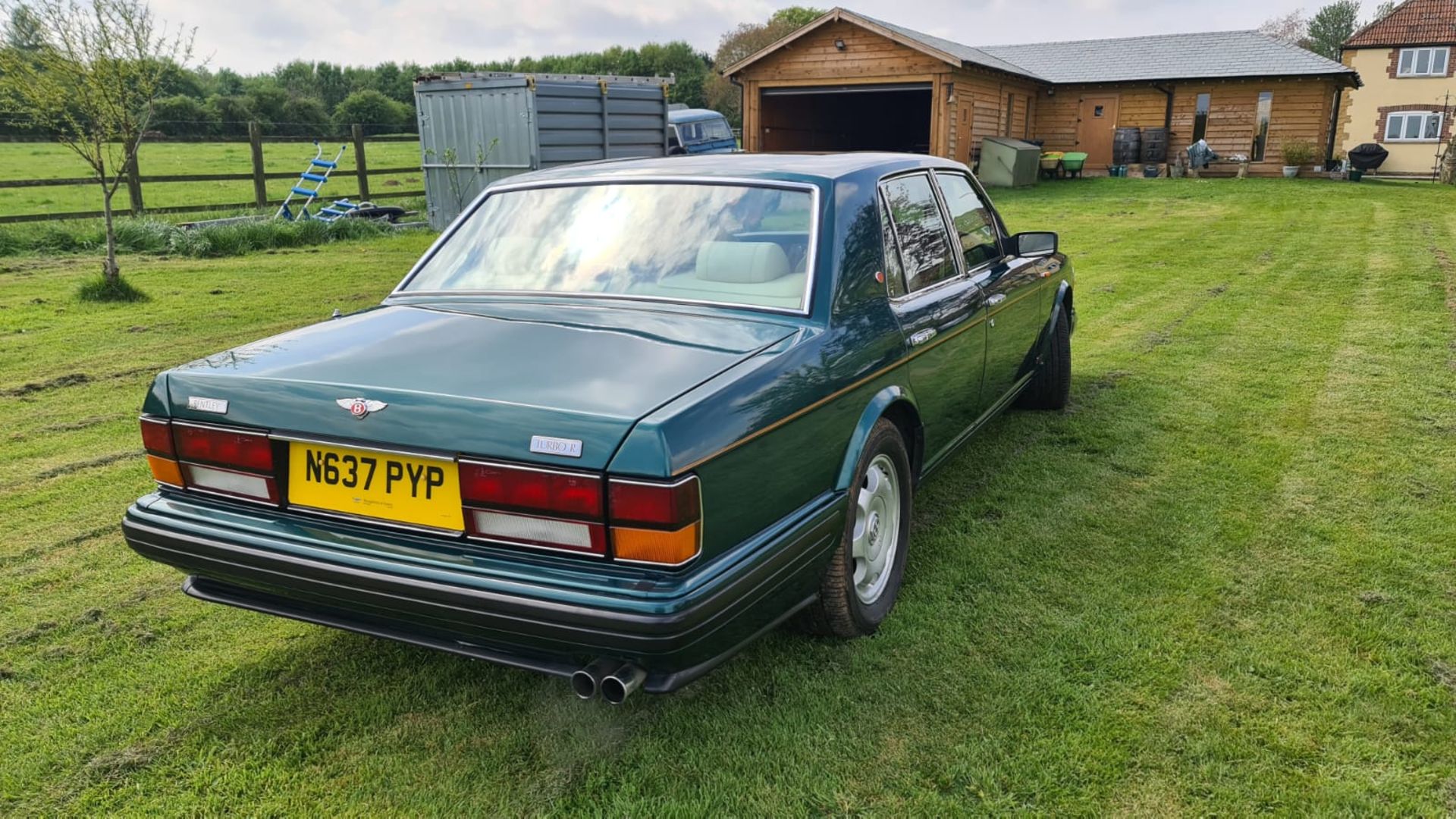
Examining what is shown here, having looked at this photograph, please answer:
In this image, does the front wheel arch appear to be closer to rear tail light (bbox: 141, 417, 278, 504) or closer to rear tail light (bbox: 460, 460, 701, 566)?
rear tail light (bbox: 460, 460, 701, 566)

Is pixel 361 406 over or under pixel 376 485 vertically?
over

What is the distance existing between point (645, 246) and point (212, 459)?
1476mm

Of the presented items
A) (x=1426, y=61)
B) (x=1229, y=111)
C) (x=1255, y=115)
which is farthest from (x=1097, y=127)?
(x=1426, y=61)

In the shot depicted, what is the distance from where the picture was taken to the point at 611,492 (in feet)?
7.14

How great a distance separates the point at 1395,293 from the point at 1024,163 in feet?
51.2

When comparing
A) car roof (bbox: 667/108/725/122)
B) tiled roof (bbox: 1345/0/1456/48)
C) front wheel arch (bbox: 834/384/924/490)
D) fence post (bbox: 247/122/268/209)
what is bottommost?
front wheel arch (bbox: 834/384/924/490)

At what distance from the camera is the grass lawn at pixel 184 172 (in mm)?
22406

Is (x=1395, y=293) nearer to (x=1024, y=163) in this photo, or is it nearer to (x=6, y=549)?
(x=6, y=549)

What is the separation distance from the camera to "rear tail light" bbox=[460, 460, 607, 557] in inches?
86.7

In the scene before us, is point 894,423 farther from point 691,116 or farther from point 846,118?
point 846,118

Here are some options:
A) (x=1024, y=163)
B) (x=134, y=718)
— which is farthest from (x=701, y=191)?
(x=1024, y=163)

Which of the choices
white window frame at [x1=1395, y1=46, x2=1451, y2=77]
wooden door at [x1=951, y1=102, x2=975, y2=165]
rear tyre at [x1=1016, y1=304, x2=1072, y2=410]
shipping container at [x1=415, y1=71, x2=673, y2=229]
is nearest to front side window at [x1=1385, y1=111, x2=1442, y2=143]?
white window frame at [x1=1395, y1=46, x2=1451, y2=77]

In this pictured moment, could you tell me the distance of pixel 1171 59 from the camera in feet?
93.5

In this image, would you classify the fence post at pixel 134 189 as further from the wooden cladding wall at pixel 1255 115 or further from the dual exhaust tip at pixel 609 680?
the wooden cladding wall at pixel 1255 115
